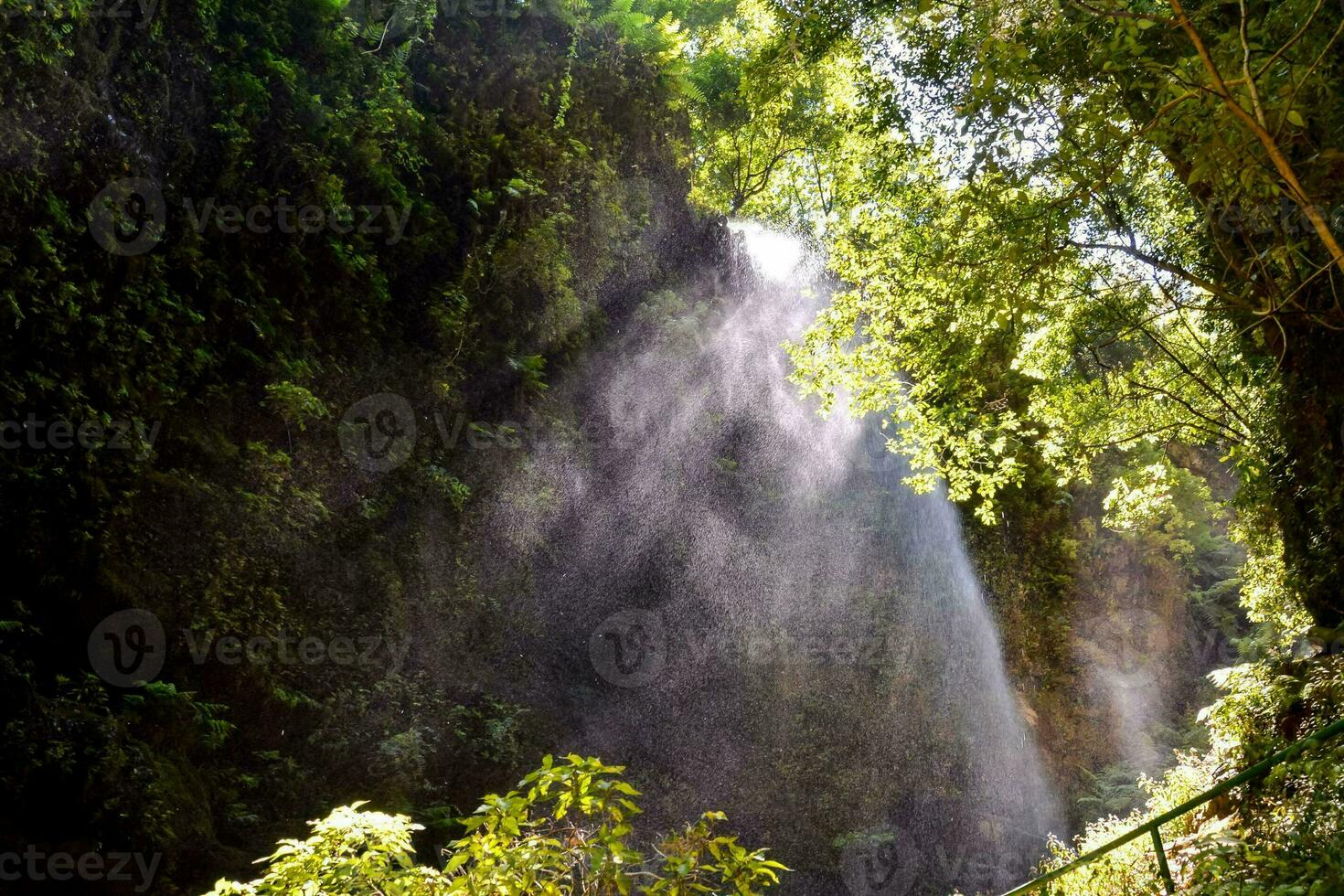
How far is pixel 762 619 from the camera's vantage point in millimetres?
13258

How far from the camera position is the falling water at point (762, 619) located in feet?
35.9

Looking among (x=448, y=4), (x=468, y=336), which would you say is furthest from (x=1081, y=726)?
(x=448, y=4)

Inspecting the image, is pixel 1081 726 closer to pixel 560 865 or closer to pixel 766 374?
pixel 766 374

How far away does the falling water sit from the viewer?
1094 centimetres

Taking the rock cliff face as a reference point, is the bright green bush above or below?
below

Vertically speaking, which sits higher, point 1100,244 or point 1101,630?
point 1101,630

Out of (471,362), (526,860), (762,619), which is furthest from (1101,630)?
(526,860)

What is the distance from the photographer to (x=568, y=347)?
12.4 m

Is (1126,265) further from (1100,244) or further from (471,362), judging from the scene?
(471,362)

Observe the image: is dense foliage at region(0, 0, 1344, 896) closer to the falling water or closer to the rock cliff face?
the falling water

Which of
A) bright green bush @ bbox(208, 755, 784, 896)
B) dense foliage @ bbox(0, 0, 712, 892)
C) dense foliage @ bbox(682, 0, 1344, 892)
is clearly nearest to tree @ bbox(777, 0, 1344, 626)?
dense foliage @ bbox(682, 0, 1344, 892)

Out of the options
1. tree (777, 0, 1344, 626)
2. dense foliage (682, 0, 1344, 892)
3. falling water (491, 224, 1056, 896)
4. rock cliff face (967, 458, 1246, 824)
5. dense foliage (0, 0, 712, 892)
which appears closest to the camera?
dense foliage (682, 0, 1344, 892)

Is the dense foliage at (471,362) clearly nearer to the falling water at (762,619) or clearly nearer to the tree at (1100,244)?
the tree at (1100,244)

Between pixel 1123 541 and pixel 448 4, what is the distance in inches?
668
